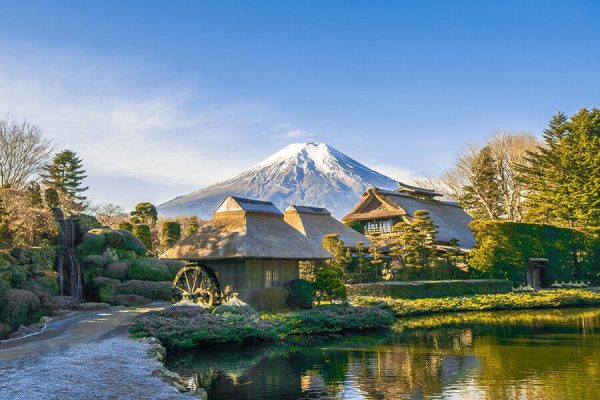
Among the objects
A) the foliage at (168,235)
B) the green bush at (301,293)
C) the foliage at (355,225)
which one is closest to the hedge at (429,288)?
the green bush at (301,293)

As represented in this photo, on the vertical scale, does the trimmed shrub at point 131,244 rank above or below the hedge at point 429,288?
above

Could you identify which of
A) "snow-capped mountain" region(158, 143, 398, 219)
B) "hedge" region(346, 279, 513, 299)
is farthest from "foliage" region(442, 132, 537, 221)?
"snow-capped mountain" region(158, 143, 398, 219)

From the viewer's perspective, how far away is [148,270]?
102ft

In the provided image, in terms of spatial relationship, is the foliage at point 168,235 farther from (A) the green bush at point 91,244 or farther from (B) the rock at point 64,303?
(B) the rock at point 64,303

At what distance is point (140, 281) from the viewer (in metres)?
30.2

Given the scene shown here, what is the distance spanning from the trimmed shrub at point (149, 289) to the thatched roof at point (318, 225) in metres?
14.1

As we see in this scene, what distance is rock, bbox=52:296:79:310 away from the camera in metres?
23.9

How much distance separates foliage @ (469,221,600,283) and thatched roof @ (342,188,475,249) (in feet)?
18.9

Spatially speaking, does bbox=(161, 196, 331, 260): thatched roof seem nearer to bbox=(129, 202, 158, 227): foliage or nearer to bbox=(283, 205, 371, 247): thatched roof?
bbox=(283, 205, 371, 247): thatched roof

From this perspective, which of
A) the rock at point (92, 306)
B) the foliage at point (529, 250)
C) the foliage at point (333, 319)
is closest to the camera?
the foliage at point (333, 319)

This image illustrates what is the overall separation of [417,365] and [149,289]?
18.6 metres

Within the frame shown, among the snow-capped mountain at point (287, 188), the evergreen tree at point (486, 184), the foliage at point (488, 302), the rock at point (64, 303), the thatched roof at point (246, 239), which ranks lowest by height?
the foliage at point (488, 302)

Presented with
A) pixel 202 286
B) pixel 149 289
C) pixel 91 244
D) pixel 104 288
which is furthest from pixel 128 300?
pixel 91 244

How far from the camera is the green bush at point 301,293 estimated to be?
27.8 metres
